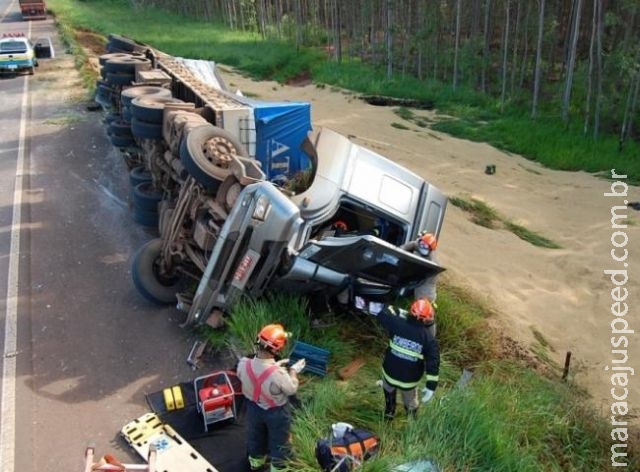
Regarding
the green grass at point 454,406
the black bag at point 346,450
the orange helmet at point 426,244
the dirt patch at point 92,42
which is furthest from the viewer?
the dirt patch at point 92,42

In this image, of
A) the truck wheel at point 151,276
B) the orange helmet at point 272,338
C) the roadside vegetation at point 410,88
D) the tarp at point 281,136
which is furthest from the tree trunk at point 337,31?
the orange helmet at point 272,338

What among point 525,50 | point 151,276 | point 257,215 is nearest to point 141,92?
point 151,276

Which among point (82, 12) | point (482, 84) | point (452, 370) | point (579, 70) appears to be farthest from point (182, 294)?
point (82, 12)

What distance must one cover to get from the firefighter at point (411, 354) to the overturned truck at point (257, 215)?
0.85 m

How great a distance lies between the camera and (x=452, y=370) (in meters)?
5.76

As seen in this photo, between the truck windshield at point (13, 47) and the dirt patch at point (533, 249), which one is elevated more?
the truck windshield at point (13, 47)

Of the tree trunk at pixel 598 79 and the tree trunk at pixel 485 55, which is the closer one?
the tree trunk at pixel 598 79

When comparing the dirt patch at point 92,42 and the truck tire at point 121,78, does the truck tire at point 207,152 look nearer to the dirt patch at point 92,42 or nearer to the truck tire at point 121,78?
the truck tire at point 121,78

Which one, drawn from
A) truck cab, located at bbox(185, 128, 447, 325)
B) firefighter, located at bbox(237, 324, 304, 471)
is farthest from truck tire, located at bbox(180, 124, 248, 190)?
firefighter, located at bbox(237, 324, 304, 471)

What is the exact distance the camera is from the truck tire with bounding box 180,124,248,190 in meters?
6.13

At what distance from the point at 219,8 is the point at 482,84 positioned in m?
25.5

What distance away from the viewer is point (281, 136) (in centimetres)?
875

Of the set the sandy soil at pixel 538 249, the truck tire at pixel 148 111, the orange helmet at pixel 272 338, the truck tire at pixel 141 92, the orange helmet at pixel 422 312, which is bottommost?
the sandy soil at pixel 538 249

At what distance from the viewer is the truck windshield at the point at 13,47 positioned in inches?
833
